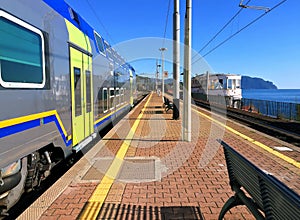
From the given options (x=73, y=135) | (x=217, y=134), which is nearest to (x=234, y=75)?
(x=217, y=134)

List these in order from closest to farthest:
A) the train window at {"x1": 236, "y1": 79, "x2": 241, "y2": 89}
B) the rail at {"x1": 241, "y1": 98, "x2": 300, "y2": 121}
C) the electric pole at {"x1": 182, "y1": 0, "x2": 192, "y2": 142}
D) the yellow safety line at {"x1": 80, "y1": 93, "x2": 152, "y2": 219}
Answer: the yellow safety line at {"x1": 80, "y1": 93, "x2": 152, "y2": 219} < the electric pole at {"x1": 182, "y1": 0, "x2": 192, "y2": 142} < the rail at {"x1": 241, "y1": 98, "x2": 300, "y2": 121} < the train window at {"x1": 236, "y1": 79, "x2": 241, "y2": 89}

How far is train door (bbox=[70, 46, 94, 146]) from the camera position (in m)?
5.68

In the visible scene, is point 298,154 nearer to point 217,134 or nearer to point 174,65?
point 217,134

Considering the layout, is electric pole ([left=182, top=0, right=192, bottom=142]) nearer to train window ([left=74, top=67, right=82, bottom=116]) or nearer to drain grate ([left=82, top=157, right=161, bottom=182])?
→ drain grate ([left=82, top=157, right=161, bottom=182])

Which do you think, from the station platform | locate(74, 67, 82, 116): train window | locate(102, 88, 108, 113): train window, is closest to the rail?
the station platform

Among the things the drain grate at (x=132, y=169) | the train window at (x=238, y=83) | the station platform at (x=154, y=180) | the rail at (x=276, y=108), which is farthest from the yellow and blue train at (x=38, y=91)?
the train window at (x=238, y=83)

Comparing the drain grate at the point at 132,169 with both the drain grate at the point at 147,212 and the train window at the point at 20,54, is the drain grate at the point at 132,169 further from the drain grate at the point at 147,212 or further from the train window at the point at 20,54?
the train window at the point at 20,54

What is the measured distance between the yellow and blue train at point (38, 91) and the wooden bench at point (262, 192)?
8.66 ft

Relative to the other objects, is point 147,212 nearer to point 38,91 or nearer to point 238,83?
point 38,91

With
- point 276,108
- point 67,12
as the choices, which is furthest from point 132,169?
point 276,108

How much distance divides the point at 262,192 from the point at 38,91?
3.27 m

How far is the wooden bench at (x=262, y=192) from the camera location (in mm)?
1841

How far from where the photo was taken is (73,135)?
553cm

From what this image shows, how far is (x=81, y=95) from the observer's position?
625 cm
